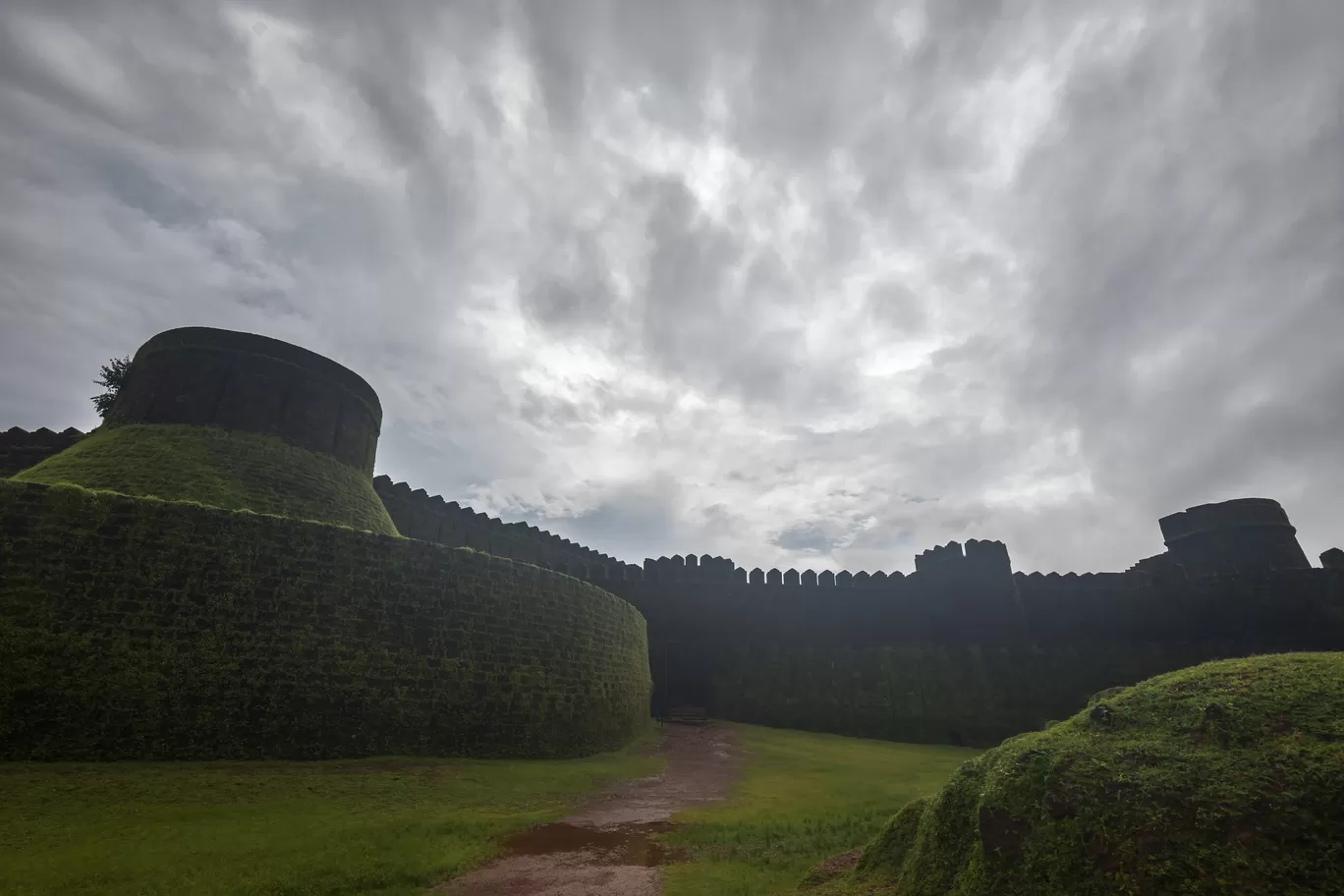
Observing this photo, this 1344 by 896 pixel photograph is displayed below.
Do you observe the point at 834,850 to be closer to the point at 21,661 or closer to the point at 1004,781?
the point at 1004,781

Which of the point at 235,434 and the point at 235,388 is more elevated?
the point at 235,388

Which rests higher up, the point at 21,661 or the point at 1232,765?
the point at 21,661

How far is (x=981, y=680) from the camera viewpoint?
Result: 26156mm

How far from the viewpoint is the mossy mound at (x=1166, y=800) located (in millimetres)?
3186

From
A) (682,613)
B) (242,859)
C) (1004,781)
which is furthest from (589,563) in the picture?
(1004,781)

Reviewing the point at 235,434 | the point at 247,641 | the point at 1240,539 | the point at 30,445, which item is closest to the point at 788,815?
the point at 247,641

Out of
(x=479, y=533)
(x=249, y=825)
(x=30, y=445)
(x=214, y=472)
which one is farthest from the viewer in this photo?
(x=479, y=533)

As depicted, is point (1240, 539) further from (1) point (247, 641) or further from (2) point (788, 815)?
(1) point (247, 641)

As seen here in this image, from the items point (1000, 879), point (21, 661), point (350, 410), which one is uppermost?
point (350, 410)

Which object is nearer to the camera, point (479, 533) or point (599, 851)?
point (599, 851)

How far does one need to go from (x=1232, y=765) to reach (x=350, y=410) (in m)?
20.4

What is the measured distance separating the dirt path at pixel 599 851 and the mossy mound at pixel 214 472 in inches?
374

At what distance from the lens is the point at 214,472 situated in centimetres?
1438

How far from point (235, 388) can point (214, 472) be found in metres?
3.44
